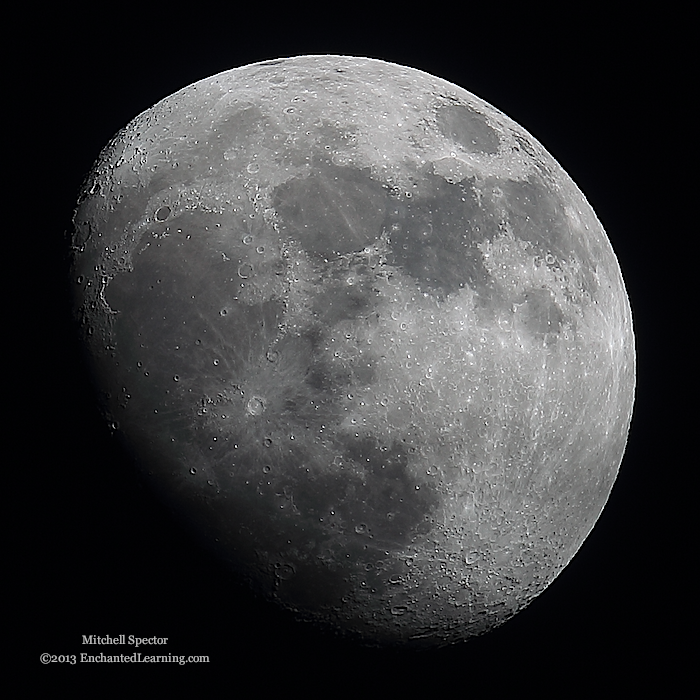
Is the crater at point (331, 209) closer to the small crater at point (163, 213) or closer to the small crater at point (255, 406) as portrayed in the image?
the small crater at point (163, 213)

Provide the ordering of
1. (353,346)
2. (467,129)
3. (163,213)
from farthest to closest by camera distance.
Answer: (467,129)
(163,213)
(353,346)

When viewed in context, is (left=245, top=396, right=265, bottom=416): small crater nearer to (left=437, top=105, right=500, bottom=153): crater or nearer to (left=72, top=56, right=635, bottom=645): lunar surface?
(left=72, top=56, right=635, bottom=645): lunar surface

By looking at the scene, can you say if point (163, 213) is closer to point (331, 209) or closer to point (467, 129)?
point (331, 209)

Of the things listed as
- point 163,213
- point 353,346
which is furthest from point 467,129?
point 163,213

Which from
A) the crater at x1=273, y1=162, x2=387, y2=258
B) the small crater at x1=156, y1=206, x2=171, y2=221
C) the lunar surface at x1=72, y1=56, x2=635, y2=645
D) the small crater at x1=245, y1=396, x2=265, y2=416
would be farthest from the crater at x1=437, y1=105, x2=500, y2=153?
the small crater at x1=245, y1=396, x2=265, y2=416

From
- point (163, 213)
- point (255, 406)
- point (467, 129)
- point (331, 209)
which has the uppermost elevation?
point (467, 129)

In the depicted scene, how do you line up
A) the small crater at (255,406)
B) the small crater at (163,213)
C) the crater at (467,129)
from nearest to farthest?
the small crater at (255,406) → the small crater at (163,213) → the crater at (467,129)

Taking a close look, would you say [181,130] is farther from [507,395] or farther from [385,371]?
[507,395]

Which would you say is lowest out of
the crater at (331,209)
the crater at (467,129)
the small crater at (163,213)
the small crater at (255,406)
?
the small crater at (255,406)

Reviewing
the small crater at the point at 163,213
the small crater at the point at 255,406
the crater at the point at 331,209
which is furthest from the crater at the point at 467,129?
the small crater at the point at 255,406
